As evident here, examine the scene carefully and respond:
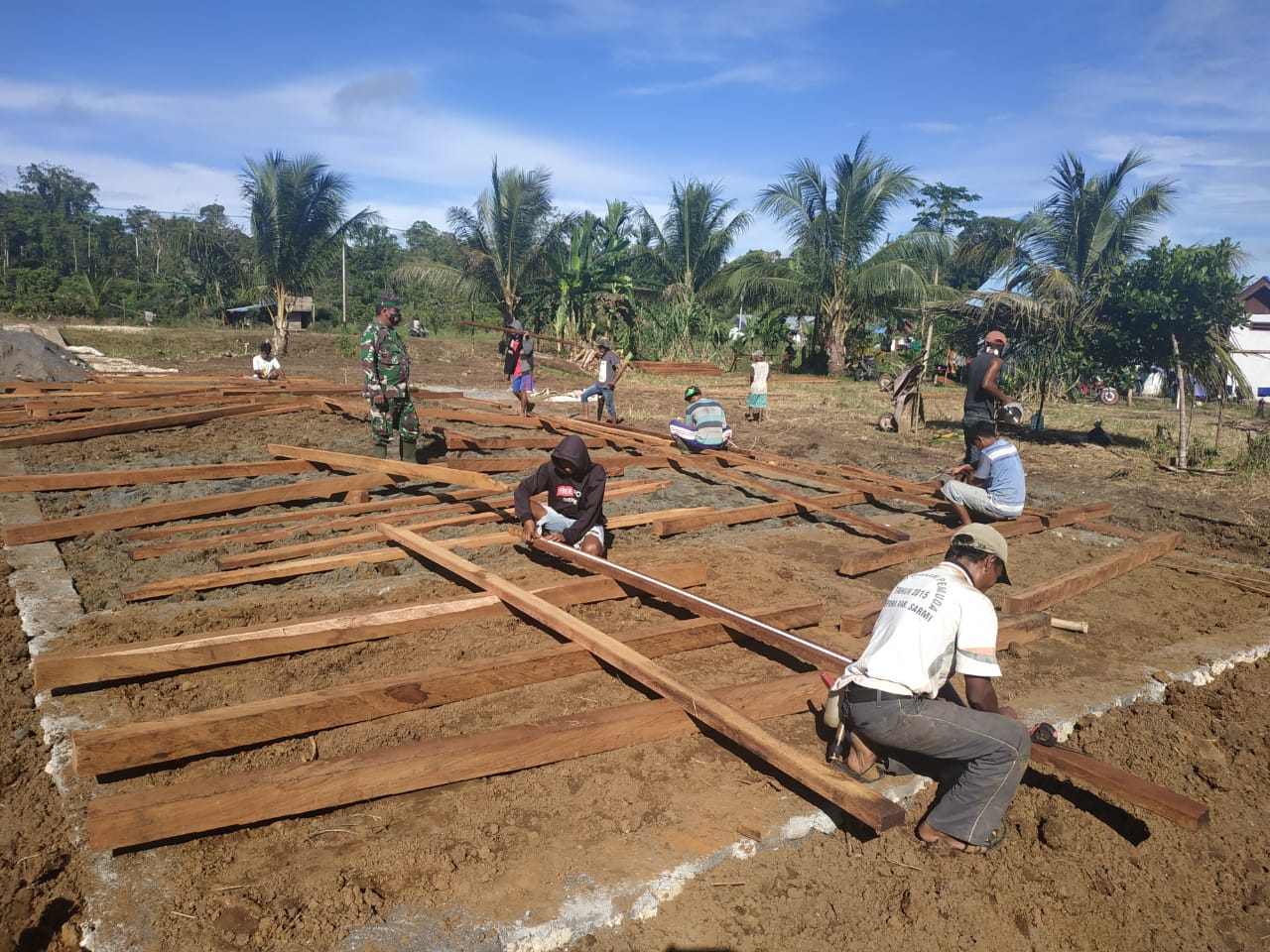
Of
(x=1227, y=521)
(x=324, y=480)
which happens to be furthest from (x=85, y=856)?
(x=1227, y=521)

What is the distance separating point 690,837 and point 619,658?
1.02m

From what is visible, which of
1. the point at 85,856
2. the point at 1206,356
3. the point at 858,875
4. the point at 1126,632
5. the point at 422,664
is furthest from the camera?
the point at 1206,356

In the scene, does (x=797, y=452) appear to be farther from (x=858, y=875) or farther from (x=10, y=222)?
(x=10, y=222)

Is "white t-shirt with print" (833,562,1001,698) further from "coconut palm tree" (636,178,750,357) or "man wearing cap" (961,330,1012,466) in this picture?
"coconut palm tree" (636,178,750,357)

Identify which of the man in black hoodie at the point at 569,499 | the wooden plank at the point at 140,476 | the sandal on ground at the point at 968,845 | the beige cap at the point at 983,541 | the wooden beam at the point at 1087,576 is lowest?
the sandal on ground at the point at 968,845

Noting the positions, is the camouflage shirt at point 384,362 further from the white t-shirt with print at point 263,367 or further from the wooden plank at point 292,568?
the white t-shirt with print at point 263,367

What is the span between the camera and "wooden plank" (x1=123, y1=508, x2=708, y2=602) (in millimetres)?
4805

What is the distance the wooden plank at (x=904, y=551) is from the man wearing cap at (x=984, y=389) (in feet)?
2.44

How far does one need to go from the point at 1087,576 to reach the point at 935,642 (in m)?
3.59

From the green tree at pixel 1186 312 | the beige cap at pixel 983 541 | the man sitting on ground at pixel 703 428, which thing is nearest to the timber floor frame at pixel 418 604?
the man sitting on ground at pixel 703 428

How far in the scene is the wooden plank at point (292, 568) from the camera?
4805mm

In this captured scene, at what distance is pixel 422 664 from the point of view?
13.1 feet

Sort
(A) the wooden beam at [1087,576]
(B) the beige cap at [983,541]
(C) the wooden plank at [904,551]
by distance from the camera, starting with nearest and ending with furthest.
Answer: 1. (B) the beige cap at [983,541]
2. (A) the wooden beam at [1087,576]
3. (C) the wooden plank at [904,551]

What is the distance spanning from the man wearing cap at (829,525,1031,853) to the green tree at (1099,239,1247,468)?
9.90 metres
